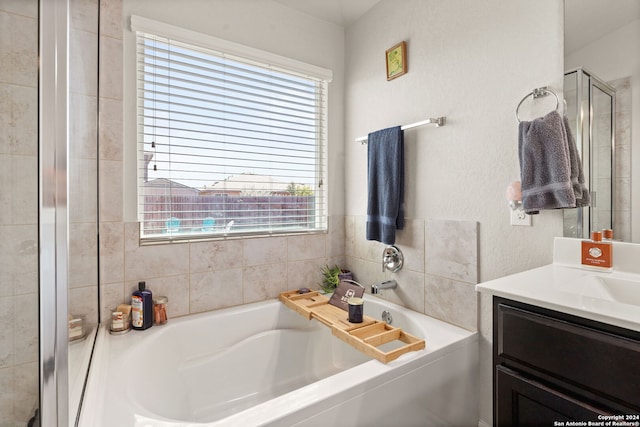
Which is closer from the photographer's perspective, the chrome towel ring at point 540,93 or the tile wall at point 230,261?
the chrome towel ring at point 540,93

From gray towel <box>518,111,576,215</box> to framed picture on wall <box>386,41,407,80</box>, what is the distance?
0.89 meters

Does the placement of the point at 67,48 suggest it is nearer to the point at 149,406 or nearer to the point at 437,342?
the point at 149,406

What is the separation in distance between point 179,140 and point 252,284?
0.96 m

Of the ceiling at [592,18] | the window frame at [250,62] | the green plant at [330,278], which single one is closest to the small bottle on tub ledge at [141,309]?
the window frame at [250,62]

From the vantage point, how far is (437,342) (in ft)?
4.77

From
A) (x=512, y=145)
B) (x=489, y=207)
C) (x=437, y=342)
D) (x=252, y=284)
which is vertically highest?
(x=512, y=145)

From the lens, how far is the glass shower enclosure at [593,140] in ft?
3.83

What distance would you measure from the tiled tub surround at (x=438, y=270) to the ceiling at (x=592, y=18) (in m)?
0.83

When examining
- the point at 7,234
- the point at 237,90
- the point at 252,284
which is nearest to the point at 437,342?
the point at 252,284

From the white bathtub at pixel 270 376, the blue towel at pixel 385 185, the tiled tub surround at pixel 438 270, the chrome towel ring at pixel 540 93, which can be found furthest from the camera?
the blue towel at pixel 385 185

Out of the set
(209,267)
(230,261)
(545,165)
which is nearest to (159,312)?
(209,267)

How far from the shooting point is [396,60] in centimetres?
196

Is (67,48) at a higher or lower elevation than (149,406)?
higher

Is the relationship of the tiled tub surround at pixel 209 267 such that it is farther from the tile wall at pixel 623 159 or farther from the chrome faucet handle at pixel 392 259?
the tile wall at pixel 623 159
